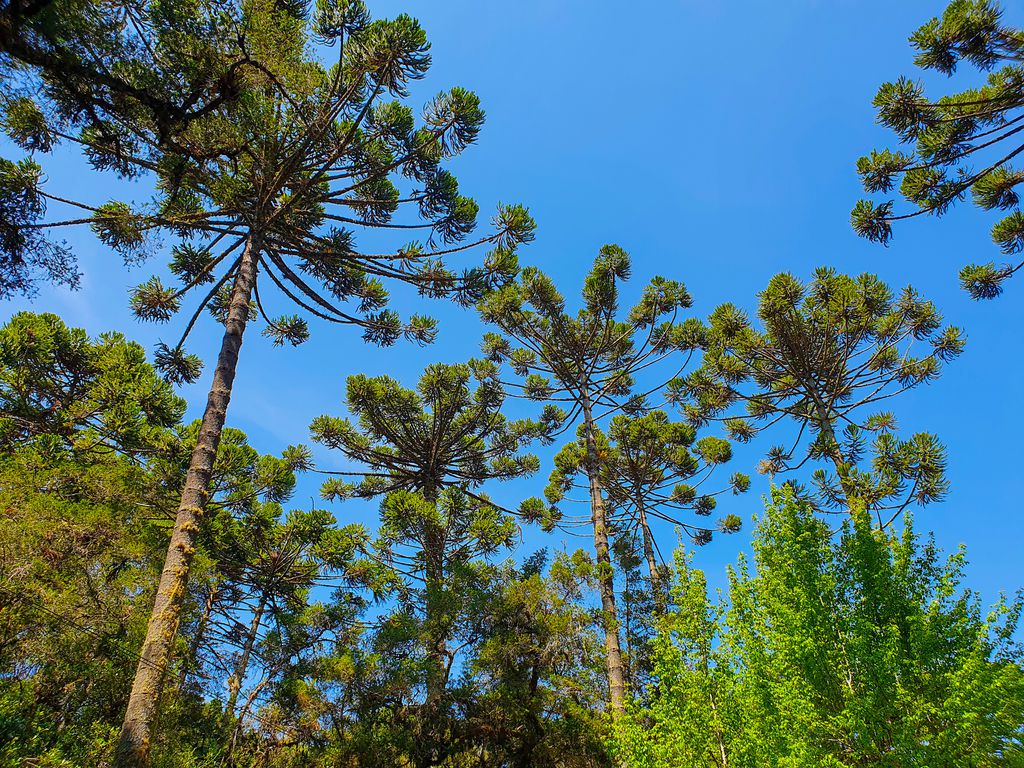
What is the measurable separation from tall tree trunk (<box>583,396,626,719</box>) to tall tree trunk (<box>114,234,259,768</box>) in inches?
290

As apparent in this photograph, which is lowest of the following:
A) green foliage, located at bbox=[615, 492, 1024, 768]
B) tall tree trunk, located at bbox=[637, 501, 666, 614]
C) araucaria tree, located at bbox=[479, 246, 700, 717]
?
green foliage, located at bbox=[615, 492, 1024, 768]

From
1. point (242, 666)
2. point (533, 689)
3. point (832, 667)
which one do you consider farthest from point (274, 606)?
point (832, 667)

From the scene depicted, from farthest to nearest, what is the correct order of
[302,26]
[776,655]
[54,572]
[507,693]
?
[507,693] < [54,572] < [776,655] < [302,26]

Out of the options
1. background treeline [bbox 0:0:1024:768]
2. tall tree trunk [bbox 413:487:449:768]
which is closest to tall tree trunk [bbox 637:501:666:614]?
background treeline [bbox 0:0:1024:768]

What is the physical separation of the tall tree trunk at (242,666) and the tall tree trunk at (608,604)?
8442 mm

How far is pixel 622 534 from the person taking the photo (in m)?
21.2

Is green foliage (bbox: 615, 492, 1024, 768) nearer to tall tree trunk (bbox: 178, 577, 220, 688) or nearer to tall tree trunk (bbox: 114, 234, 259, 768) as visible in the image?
tall tree trunk (bbox: 114, 234, 259, 768)

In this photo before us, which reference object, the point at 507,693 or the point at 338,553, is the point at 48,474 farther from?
the point at 507,693

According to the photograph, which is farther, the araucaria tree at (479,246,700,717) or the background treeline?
the araucaria tree at (479,246,700,717)

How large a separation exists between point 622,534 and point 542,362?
807 cm

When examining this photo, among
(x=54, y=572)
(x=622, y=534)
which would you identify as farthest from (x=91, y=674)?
(x=622, y=534)

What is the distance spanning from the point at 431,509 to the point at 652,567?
841 centimetres

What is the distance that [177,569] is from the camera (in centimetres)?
563

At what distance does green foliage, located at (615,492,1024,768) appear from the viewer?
6.41 metres
